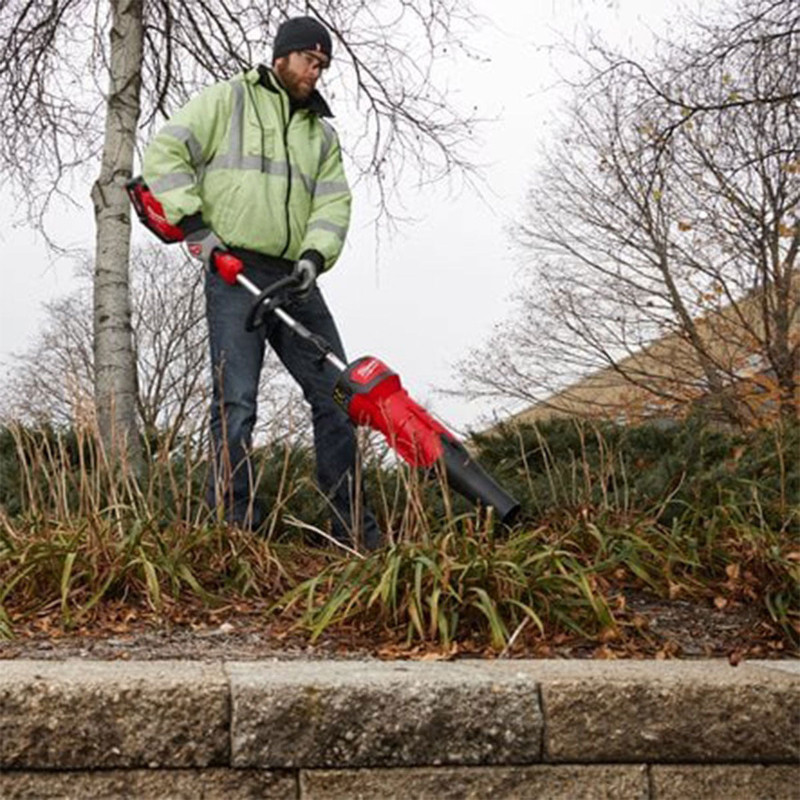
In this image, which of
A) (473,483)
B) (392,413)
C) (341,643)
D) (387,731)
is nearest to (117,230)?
(392,413)

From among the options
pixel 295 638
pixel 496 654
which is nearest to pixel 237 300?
pixel 295 638

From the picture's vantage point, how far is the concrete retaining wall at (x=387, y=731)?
8.84 ft

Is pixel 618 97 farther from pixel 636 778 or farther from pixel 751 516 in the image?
pixel 636 778

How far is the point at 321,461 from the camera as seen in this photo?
5.07 meters

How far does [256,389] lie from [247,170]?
87cm

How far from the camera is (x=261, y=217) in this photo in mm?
4934

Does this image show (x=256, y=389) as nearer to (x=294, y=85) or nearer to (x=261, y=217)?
(x=261, y=217)

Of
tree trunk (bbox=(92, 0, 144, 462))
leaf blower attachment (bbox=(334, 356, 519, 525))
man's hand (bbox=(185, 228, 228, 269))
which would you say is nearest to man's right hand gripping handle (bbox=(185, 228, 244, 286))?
man's hand (bbox=(185, 228, 228, 269))

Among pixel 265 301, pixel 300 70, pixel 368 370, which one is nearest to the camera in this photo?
pixel 368 370

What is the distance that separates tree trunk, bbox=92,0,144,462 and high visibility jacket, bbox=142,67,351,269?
1.86m

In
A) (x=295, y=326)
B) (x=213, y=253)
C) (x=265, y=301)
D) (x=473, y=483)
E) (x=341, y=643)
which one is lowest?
(x=341, y=643)

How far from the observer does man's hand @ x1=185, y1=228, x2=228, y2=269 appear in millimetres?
4805

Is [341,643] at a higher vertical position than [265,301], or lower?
lower

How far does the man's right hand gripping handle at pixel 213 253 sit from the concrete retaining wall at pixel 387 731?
2146mm
